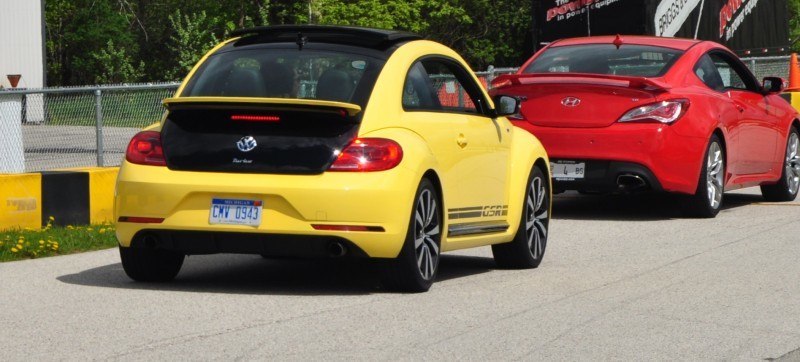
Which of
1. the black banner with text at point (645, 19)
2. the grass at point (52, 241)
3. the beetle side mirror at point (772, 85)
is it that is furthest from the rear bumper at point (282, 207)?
the black banner with text at point (645, 19)

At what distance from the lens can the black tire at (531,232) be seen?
10.1 meters

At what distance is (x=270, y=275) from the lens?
9.62 metres

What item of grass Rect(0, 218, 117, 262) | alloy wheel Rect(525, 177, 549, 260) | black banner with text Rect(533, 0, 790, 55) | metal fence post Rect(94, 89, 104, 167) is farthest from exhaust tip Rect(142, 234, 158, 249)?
black banner with text Rect(533, 0, 790, 55)

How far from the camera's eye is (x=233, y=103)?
331 inches

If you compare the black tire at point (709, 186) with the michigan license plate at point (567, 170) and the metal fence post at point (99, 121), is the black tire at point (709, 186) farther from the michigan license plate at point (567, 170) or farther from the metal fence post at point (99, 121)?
the metal fence post at point (99, 121)

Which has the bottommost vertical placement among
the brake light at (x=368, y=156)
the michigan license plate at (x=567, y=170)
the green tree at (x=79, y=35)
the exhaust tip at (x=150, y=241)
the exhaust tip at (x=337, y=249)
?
the exhaust tip at (x=337, y=249)

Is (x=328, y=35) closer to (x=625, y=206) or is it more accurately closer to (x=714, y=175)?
(x=714, y=175)

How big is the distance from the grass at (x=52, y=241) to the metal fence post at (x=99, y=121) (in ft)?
9.41

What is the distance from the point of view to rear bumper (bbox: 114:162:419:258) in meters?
8.19

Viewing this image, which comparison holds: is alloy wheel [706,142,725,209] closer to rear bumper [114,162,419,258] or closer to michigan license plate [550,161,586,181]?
michigan license plate [550,161,586,181]

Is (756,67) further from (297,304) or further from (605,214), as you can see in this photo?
(297,304)

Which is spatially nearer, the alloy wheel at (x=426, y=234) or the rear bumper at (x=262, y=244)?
the rear bumper at (x=262, y=244)

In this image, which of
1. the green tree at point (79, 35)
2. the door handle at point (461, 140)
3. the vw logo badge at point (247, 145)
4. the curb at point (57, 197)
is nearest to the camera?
the vw logo badge at point (247, 145)

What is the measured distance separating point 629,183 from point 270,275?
4813 millimetres
